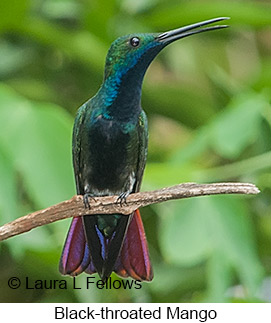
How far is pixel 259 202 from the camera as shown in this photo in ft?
3.82

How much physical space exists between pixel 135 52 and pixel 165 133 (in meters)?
0.60

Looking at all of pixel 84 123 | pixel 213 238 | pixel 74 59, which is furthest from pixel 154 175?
pixel 74 59

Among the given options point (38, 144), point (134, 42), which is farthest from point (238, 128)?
point (134, 42)

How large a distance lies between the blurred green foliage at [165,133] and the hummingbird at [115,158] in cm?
20

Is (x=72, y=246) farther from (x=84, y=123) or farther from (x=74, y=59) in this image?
(x=74, y=59)

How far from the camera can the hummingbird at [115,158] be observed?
25.4 inches

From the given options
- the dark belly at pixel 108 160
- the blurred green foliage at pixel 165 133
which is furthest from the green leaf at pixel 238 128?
the dark belly at pixel 108 160

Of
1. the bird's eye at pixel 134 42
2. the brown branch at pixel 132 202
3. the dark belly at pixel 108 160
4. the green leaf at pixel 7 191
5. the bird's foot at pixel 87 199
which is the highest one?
the bird's eye at pixel 134 42

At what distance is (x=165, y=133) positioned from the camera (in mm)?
1248

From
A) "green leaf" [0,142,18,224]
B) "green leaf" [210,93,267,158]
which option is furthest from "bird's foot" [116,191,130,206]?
"green leaf" [210,93,267,158]

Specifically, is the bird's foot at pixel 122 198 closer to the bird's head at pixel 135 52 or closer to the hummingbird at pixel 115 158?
the hummingbird at pixel 115 158

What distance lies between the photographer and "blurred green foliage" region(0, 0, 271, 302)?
0.94 meters

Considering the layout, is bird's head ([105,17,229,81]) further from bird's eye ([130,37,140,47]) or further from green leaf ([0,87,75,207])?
green leaf ([0,87,75,207])
